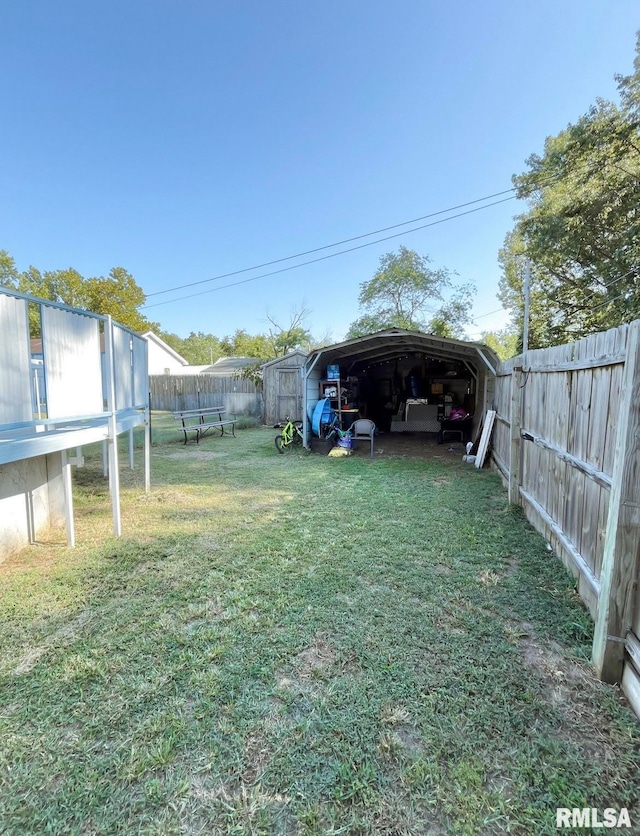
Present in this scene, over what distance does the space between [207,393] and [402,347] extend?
32.1 feet

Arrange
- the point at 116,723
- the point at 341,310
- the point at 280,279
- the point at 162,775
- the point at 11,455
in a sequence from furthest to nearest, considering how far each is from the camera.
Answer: the point at 341,310
the point at 280,279
the point at 11,455
the point at 116,723
the point at 162,775

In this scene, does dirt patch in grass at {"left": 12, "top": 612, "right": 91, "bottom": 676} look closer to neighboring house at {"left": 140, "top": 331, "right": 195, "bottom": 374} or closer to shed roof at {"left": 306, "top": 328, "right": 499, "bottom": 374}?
shed roof at {"left": 306, "top": 328, "right": 499, "bottom": 374}

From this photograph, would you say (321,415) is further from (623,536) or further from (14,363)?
(623,536)

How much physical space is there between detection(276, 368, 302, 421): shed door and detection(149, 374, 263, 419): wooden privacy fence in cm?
138

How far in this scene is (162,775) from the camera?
1369 millimetres

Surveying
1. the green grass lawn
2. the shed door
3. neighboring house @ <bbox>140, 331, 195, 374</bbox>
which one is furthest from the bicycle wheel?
neighboring house @ <bbox>140, 331, 195, 374</bbox>

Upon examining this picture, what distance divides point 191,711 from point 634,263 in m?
14.0

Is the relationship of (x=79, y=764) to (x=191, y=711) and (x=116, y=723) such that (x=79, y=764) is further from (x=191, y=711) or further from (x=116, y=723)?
(x=191, y=711)

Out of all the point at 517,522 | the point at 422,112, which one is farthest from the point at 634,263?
the point at 517,522

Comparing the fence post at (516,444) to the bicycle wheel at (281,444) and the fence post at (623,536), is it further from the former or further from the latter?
the bicycle wheel at (281,444)

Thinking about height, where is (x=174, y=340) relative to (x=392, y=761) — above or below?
above

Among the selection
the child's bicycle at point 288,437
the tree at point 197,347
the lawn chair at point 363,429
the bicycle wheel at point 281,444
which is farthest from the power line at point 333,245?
the tree at point 197,347

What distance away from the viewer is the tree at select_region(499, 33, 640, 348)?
32.1 feet

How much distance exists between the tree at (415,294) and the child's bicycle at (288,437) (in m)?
17.8
